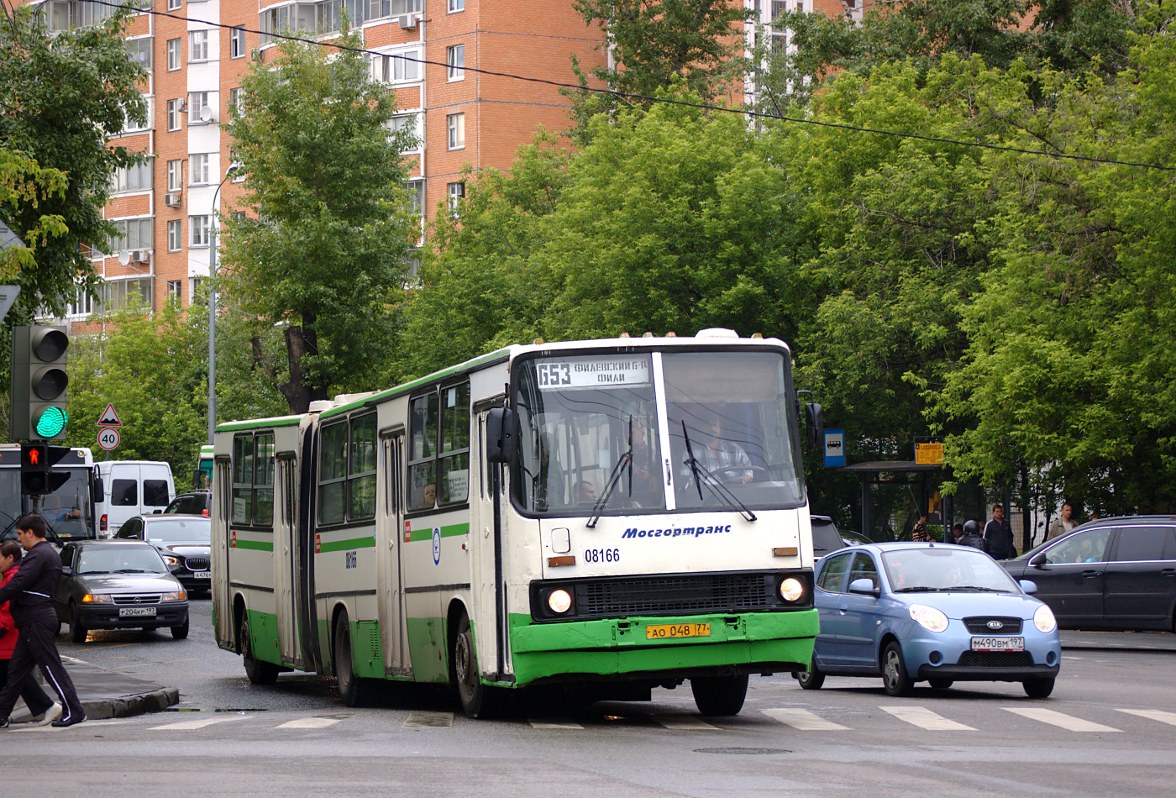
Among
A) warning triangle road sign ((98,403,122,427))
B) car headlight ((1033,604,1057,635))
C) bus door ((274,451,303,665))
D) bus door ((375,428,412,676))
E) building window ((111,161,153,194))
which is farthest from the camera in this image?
building window ((111,161,153,194))

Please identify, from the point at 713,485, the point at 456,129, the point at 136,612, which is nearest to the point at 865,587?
the point at 713,485

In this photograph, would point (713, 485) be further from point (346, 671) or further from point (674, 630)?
point (346, 671)

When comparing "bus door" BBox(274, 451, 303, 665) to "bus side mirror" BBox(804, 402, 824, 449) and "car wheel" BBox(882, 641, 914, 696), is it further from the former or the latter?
"bus side mirror" BBox(804, 402, 824, 449)

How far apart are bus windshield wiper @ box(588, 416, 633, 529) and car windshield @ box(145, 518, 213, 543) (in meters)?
29.3

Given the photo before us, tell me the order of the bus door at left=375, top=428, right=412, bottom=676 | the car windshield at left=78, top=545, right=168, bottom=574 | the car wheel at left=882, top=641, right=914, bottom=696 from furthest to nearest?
the car windshield at left=78, top=545, right=168, bottom=574 → the car wheel at left=882, top=641, right=914, bottom=696 → the bus door at left=375, top=428, right=412, bottom=676

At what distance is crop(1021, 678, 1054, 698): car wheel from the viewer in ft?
63.8

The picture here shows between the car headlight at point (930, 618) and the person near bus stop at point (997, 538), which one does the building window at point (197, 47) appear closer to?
the person near bus stop at point (997, 538)

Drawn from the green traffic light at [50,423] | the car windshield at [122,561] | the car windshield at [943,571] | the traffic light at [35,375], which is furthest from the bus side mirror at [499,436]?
the car windshield at [122,561]

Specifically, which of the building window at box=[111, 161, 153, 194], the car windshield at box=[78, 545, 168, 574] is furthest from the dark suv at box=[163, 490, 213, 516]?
the building window at box=[111, 161, 153, 194]

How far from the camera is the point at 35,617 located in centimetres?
1653

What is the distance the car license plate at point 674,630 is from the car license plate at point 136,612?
18.7 m

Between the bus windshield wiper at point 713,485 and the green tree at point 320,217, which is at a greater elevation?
the green tree at point 320,217

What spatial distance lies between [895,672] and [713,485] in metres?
5.13

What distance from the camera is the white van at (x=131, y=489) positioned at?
60000mm
